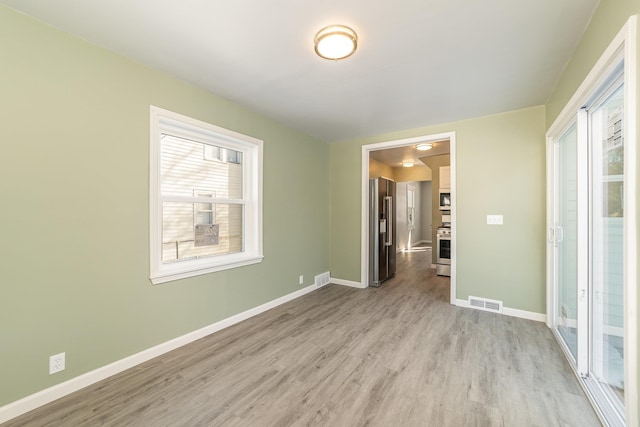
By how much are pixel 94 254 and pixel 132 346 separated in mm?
865

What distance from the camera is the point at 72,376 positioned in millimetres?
1939

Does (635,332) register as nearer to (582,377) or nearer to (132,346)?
(582,377)

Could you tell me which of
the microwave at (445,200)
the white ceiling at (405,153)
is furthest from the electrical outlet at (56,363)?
the microwave at (445,200)

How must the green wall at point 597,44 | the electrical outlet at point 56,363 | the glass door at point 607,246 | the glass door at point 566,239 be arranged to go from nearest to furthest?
1. the green wall at point 597,44
2. the glass door at point 607,246
3. the electrical outlet at point 56,363
4. the glass door at point 566,239

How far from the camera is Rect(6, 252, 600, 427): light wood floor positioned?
5.59 feet

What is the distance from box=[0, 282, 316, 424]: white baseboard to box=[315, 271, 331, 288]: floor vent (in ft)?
5.16

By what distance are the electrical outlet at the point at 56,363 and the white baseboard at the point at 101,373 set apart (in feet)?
0.35

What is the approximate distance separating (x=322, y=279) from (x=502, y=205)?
2.97 meters

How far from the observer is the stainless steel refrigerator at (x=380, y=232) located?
4.70 meters

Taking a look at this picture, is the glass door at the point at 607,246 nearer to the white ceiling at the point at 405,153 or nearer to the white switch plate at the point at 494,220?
the white switch plate at the point at 494,220

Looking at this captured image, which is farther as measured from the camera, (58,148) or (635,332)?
(58,148)

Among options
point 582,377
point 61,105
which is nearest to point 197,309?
point 61,105

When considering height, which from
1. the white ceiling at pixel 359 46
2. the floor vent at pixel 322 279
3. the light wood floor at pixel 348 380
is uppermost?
the white ceiling at pixel 359 46

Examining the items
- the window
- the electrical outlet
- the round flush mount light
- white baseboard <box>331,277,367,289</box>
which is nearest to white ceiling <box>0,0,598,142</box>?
the round flush mount light
